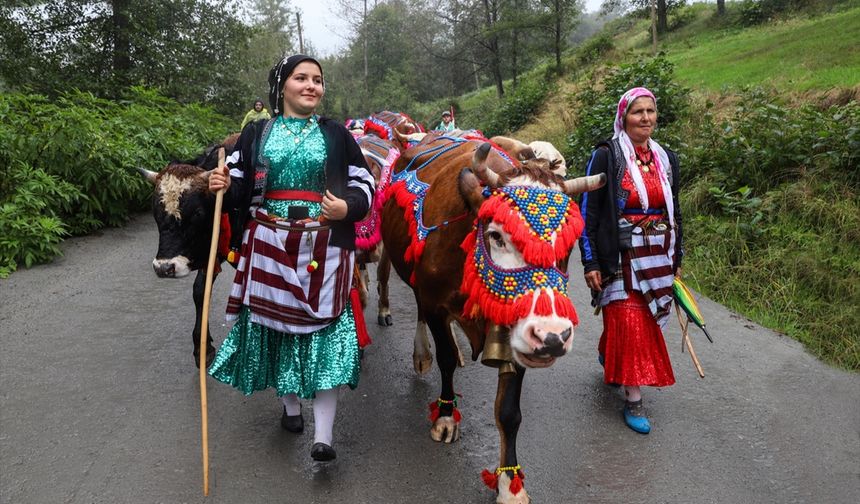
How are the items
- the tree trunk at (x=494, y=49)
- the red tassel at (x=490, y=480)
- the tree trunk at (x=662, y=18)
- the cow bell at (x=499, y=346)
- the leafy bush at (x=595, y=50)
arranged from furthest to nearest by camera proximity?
the tree trunk at (x=662, y=18) → the tree trunk at (x=494, y=49) → the leafy bush at (x=595, y=50) → the red tassel at (x=490, y=480) → the cow bell at (x=499, y=346)

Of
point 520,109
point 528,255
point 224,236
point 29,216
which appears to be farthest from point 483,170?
point 520,109

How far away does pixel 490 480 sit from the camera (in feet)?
9.64

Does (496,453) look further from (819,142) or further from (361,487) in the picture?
(819,142)

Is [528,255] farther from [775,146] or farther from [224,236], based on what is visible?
[775,146]

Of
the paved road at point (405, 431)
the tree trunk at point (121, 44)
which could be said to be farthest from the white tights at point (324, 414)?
the tree trunk at point (121, 44)

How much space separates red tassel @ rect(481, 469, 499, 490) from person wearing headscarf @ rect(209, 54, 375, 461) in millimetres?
815

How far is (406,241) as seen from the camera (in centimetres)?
389

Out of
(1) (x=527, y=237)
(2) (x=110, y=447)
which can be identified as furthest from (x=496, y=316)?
(2) (x=110, y=447)

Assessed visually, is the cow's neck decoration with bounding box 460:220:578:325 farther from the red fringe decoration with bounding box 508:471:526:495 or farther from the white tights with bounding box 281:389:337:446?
the white tights with bounding box 281:389:337:446

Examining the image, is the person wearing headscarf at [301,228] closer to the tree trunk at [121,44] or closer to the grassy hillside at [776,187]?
the grassy hillside at [776,187]

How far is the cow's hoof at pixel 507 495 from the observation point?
9.23 feet

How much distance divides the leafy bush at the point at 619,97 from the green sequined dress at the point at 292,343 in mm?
7712

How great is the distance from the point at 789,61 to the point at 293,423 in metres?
13.2

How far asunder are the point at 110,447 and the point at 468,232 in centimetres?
247
